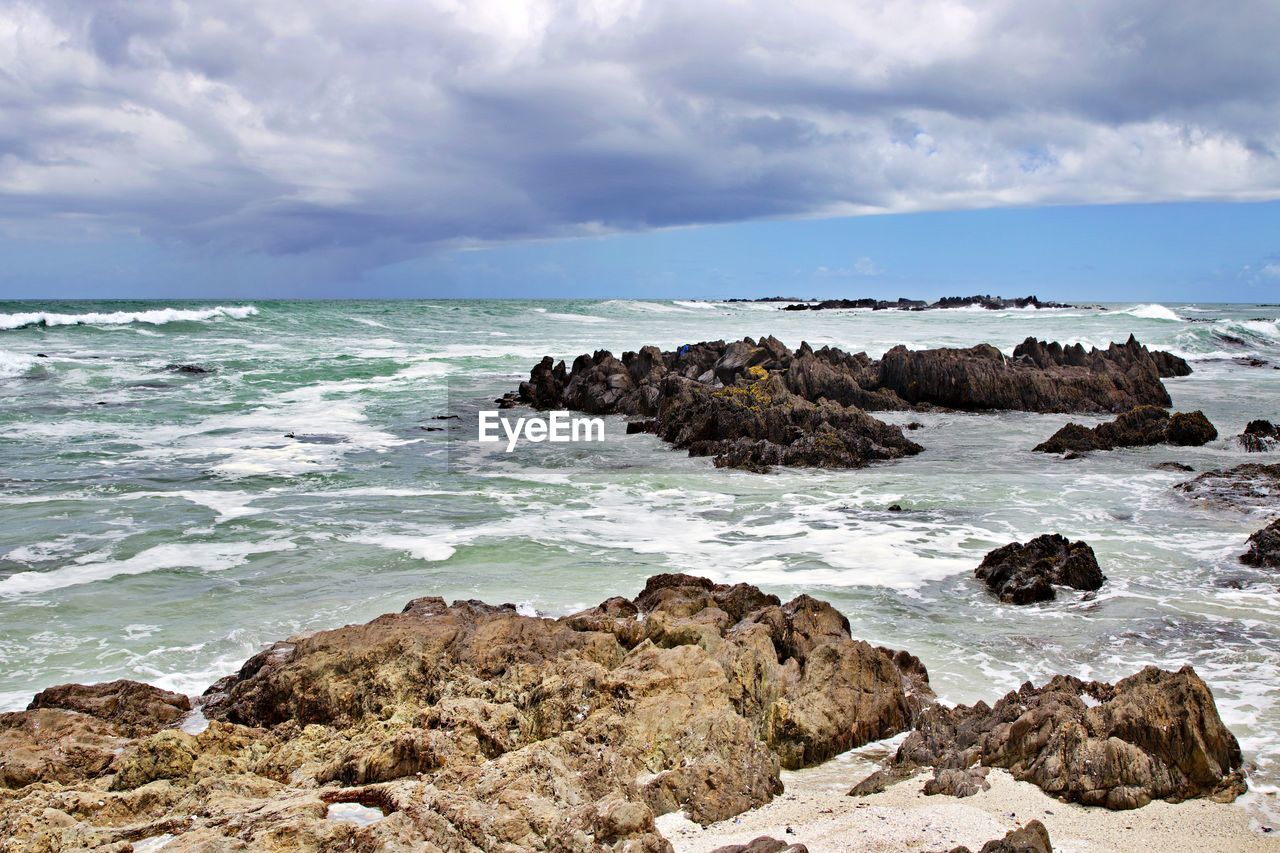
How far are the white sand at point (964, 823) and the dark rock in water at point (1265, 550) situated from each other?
5.75m

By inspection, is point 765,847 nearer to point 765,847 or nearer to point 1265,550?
point 765,847

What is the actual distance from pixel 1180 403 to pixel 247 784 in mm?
24218

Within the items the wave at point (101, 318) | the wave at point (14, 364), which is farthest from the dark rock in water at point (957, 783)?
the wave at point (101, 318)

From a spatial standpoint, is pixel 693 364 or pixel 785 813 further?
pixel 693 364

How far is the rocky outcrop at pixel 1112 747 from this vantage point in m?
4.53

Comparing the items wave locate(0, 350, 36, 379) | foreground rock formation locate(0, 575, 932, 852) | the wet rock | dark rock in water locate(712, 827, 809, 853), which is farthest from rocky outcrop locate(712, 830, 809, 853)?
wave locate(0, 350, 36, 379)

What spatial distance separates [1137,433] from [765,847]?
1541 cm

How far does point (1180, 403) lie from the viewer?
23.1 m

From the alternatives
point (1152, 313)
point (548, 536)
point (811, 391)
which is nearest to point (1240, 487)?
point (548, 536)

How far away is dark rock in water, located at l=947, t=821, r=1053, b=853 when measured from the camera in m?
3.68

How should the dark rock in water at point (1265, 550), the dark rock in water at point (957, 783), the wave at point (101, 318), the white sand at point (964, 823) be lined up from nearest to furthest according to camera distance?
the white sand at point (964, 823)
the dark rock in water at point (957, 783)
the dark rock in water at point (1265, 550)
the wave at point (101, 318)

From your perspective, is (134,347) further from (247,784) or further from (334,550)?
(247,784)

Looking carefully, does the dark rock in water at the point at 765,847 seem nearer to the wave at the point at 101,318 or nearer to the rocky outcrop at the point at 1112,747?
the rocky outcrop at the point at 1112,747

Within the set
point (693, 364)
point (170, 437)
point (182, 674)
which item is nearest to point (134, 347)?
point (170, 437)
